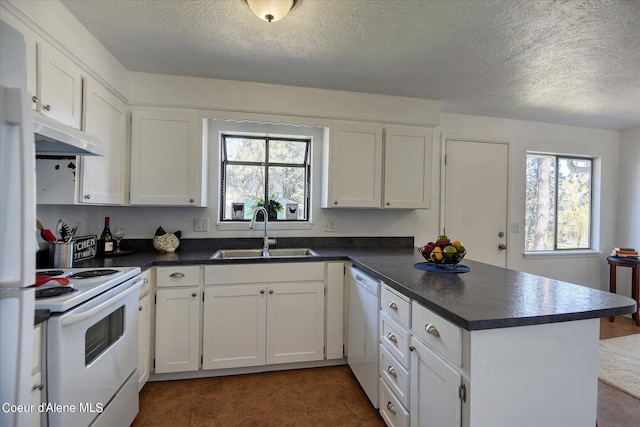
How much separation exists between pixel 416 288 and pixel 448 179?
2234 mm

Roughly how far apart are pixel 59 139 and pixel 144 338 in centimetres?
142

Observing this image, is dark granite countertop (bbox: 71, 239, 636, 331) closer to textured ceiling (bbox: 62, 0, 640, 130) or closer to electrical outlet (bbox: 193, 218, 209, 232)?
electrical outlet (bbox: 193, 218, 209, 232)

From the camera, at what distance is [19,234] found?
2.32 ft

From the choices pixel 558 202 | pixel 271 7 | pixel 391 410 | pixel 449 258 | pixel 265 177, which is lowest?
pixel 391 410

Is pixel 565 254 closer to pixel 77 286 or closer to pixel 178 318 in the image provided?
pixel 178 318

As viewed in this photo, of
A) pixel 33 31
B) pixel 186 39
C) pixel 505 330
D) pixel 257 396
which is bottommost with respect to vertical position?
pixel 257 396

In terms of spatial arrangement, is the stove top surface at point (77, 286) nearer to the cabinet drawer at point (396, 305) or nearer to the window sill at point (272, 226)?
the window sill at point (272, 226)

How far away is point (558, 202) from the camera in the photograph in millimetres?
3789

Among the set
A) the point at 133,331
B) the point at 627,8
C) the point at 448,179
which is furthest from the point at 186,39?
the point at 448,179

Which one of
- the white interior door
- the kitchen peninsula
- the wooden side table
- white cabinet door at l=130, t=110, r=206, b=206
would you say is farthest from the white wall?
white cabinet door at l=130, t=110, r=206, b=206

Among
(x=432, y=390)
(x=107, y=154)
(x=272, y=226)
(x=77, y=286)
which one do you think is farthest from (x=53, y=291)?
(x=272, y=226)

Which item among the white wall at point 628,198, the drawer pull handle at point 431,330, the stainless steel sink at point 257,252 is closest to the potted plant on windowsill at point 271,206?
the stainless steel sink at point 257,252

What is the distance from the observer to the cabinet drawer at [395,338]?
4.82 feet

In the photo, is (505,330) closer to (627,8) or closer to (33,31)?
(627,8)
